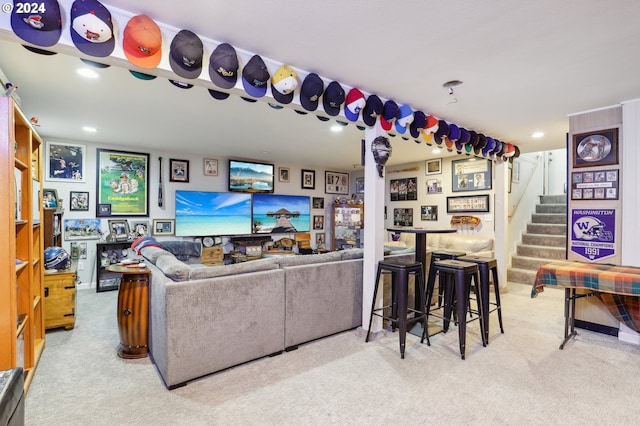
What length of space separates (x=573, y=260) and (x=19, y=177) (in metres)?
5.17

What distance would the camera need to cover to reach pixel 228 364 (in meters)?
2.40

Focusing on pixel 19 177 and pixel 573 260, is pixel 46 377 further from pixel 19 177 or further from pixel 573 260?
pixel 573 260

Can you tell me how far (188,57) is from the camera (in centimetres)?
184

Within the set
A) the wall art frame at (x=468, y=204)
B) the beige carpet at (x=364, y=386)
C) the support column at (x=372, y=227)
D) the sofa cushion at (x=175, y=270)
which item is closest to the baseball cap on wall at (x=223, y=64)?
the sofa cushion at (x=175, y=270)

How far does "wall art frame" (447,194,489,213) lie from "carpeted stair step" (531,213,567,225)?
5.58 feet

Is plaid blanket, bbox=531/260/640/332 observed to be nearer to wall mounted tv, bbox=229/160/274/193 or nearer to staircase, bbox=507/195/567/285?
staircase, bbox=507/195/567/285

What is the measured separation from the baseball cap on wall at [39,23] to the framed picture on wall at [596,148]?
4.52 metres

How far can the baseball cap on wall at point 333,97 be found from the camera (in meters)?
2.52

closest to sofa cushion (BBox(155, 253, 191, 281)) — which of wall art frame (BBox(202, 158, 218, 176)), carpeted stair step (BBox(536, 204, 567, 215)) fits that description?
wall art frame (BBox(202, 158, 218, 176))

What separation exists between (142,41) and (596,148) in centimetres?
420

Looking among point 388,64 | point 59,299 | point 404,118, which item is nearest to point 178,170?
point 59,299

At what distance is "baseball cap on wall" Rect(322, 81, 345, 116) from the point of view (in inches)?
99.3

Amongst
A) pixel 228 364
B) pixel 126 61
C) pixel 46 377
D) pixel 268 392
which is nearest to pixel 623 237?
pixel 268 392

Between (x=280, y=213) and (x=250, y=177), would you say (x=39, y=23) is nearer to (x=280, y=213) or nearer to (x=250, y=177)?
(x=250, y=177)
